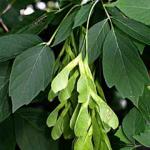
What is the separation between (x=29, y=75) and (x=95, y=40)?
5.7 inches

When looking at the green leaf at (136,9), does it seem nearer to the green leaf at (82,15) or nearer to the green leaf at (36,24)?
the green leaf at (82,15)

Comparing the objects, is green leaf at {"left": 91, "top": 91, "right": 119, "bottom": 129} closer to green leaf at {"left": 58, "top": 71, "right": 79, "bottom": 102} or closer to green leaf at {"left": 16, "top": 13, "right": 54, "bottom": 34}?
green leaf at {"left": 58, "top": 71, "right": 79, "bottom": 102}

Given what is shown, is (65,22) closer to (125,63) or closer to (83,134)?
(125,63)

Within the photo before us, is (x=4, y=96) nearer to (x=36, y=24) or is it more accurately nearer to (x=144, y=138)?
(x=36, y=24)

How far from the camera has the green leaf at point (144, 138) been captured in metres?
0.81

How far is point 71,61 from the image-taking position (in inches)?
28.5

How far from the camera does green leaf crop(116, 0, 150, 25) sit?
721 millimetres

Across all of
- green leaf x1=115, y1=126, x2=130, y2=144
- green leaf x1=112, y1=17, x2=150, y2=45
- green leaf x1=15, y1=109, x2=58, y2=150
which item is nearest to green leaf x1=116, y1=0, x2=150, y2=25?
green leaf x1=112, y1=17, x2=150, y2=45

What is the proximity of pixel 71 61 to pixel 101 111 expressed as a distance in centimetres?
12

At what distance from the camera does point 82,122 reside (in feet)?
2.16

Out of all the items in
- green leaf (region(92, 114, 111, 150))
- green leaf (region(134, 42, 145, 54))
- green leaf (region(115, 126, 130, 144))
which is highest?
green leaf (region(134, 42, 145, 54))

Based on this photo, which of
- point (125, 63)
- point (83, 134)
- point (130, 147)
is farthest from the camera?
point (130, 147)

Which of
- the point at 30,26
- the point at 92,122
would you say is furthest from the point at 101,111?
the point at 30,26

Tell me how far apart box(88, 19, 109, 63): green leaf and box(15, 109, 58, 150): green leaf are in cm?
31
